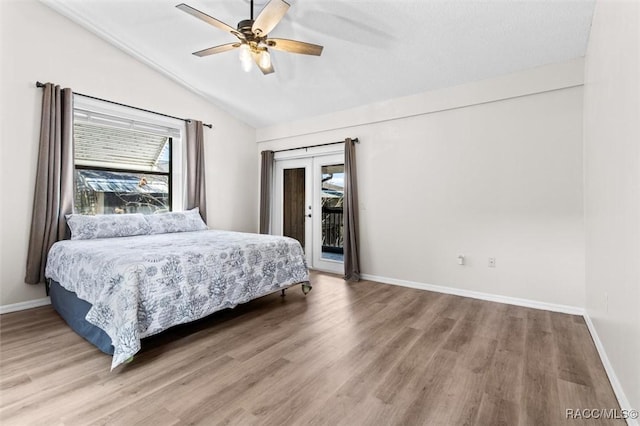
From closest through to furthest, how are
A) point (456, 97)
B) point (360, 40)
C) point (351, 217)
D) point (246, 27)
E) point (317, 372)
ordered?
point (317, 372) → point (246, 27) → point (360, 40) → point (456, 97) → point (351, 217)

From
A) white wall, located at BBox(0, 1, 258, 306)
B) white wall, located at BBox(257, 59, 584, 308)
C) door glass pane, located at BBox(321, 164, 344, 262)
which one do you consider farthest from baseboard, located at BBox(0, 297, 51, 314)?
white wall, located at BBox(257, 59, 584, 308)

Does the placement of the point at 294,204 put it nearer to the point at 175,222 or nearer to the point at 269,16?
the point at 175,222

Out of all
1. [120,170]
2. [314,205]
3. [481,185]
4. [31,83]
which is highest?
[31,83]

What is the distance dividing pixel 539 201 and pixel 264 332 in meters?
3.08

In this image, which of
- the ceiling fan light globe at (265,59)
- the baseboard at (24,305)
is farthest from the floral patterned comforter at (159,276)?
the ceiling fan light globe at (265,59)

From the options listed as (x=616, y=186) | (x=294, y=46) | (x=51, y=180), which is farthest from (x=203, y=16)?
(x=616, y=186)

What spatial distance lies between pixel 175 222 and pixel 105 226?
2.66 ft

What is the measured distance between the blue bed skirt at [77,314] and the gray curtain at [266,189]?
9.77ft

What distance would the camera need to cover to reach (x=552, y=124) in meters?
3.15

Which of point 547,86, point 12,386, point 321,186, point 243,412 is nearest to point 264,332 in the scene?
point 243,412

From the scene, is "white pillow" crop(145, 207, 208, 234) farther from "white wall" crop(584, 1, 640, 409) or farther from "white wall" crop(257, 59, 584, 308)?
"white wall" crop(584, 1, 640, 409)

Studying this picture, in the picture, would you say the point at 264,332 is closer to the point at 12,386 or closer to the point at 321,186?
the point at 12,386

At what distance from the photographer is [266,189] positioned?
18.0 feet

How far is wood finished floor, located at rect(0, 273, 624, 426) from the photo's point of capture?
5.21 feet
